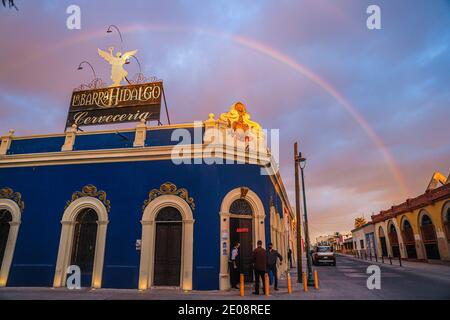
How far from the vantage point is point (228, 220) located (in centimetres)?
1222

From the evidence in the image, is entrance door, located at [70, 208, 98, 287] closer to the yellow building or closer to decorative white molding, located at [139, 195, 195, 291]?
decorative white molding, located at [139, 195, 195, 291]

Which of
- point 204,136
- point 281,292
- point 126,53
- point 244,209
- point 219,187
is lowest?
point 281,292

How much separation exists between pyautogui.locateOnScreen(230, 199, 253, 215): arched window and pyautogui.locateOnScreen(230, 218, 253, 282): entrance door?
14.3 inches

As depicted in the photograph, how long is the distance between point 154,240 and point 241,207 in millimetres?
4190

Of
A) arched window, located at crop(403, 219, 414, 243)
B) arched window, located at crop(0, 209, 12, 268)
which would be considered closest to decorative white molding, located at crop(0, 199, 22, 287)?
arched window, located at crop(0, 209, 12, 268)

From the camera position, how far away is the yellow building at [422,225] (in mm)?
23105

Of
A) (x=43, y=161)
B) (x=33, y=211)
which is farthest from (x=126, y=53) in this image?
(x=33, y=211)

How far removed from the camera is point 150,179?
1291 cm

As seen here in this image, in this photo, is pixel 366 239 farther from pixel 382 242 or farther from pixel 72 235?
pixel 72 235

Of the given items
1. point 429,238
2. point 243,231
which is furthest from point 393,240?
point 243,231
